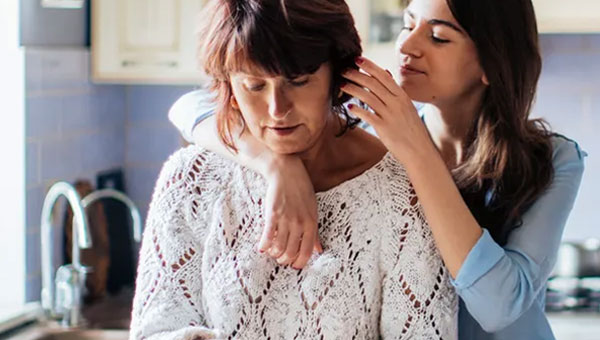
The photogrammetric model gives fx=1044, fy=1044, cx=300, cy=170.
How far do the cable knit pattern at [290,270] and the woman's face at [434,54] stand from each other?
0.74ft

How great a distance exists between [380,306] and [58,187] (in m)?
1.35

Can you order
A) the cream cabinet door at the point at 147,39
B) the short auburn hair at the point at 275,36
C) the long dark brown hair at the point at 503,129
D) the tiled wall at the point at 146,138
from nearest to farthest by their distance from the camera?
the short auburn hair at the point at 275,36 → the long dark brown hair at the point at 503,129 → the cream cabinet door at the point at 147,39 → the tiled wall at the point at 146,138

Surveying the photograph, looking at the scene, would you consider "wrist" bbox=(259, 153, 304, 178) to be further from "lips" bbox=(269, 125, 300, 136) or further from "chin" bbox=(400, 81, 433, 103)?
"chin" bbox=(400, 81, 433, 103)

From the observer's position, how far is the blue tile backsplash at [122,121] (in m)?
2.71

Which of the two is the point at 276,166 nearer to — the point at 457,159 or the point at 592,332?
→ the point at 457,159

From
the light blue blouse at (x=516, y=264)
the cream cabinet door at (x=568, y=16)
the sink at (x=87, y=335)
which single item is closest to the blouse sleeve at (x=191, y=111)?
the light blue blouse at (x=516, y=264)

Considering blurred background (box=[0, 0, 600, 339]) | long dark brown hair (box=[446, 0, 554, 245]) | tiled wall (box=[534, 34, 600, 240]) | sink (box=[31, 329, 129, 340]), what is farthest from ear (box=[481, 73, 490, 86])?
tiled wall (box=[534, 34, 600, 240])

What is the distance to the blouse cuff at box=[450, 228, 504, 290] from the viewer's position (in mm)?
1501

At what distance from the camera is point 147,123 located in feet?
10.8

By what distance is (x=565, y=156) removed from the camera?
5.68 feet

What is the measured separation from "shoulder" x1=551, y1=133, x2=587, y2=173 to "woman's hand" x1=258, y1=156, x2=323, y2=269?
0.46 meters

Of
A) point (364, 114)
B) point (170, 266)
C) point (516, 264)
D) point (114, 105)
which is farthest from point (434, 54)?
point (114, 105)

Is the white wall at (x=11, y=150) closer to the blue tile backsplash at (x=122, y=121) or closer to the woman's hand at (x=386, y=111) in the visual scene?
the blue tile backsplash at (x=122, y=121)

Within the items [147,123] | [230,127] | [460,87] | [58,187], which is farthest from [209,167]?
[147,123]
